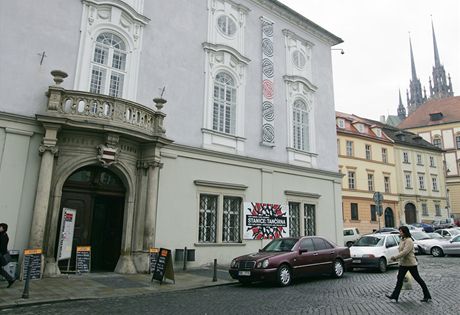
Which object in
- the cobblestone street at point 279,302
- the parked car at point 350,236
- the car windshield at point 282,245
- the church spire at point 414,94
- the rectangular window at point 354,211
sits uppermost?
the church spire at point 414,94

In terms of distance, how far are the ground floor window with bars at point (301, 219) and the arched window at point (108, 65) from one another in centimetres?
1056

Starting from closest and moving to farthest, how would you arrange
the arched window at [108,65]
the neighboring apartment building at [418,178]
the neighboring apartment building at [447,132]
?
the arched window at [108,65] < the neighboring apartment building at [418,178] < the neighboring apartment building at [447,132]

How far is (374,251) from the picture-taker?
15461mm

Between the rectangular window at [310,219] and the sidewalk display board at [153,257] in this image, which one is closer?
the sidewalk display board at [153,257]

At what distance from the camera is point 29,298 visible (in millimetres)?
8516

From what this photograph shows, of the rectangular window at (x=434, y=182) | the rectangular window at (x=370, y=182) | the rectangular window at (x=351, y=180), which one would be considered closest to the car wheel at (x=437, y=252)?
the rectangular window at (x=351, y=180)

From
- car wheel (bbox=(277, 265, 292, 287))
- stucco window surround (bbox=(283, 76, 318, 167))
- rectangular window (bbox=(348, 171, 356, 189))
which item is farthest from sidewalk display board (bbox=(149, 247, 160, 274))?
rectangular window (bbox=(348, 171, 356, 189))

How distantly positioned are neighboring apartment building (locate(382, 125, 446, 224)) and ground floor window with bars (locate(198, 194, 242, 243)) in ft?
112

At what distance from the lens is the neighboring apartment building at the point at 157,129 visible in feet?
39.7

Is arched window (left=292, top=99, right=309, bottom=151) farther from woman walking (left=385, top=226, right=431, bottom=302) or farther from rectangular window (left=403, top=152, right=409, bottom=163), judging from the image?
rectangular window (left=403, top=152, right=409, bottom=163)

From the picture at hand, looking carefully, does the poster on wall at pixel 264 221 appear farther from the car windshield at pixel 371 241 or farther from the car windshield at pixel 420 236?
the car windshield at pixel 420 236

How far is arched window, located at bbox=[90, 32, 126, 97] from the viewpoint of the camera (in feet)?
46.3

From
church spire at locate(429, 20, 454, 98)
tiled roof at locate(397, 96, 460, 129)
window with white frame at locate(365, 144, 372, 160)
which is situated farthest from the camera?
church spire at locate(429, 20, 454, 98)

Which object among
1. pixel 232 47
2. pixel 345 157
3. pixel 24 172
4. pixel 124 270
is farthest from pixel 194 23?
pixel 345 157
